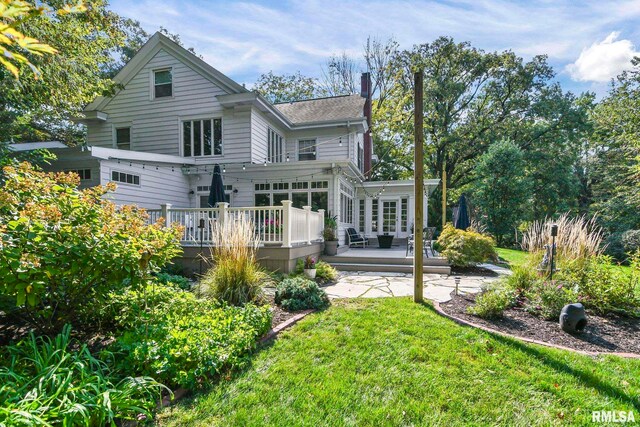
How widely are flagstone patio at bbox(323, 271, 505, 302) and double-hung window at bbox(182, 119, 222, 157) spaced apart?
6.83 m

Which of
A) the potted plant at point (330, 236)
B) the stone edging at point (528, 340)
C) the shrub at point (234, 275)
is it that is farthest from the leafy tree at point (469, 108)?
the stone edging at point (528, 340)

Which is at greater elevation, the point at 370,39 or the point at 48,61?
the point at 370,39

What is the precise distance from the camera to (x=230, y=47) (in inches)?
332

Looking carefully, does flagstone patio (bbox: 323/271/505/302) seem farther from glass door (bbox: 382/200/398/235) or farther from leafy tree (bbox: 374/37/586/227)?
leafy tree (bbox: 374/37/586/227)

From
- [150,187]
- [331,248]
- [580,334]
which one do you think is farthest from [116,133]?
[580,334]

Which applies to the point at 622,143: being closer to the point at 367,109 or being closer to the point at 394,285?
the point at 367,109

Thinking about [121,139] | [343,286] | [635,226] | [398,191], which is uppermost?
[121,139]

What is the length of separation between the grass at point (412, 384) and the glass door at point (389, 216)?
11.4m

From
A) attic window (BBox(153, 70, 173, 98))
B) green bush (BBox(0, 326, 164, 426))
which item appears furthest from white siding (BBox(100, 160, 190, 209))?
green bush (BBox(0, 326, 164, 426))

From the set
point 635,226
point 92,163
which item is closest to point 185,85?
point 92,163

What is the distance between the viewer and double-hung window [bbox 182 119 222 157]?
11320 mm

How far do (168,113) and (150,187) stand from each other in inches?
136

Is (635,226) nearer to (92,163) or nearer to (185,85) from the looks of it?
(185,85)

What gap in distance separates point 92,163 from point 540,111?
24070 mm
